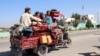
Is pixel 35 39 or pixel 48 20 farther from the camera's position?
pixel 48 20

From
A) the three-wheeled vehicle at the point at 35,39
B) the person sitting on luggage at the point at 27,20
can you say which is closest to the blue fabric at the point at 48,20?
the three-wheeled vehicle at the point at 35,39

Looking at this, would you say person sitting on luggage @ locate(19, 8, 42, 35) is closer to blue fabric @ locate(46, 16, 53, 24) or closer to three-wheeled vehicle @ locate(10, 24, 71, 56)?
three-wheeled vehicle @ locate(10, 24, 71, 56)

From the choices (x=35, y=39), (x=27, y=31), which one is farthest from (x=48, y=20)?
(x=27, y=31)

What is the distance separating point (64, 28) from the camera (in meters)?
14.7

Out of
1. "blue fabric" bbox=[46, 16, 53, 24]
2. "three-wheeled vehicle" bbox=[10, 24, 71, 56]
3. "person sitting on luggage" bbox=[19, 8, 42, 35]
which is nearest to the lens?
"three-wheeled vehicle" bbox=[10, 24, 71, 56]

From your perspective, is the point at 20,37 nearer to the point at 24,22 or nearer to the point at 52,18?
the point at 24,22

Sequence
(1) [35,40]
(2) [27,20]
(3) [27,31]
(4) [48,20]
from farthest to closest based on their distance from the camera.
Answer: (4) [48,20]
(2) [27,20]
(1) [35,40]
(3) [27,31]

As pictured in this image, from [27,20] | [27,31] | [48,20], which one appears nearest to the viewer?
[27,31]

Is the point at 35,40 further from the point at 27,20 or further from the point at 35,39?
the point at 27,20

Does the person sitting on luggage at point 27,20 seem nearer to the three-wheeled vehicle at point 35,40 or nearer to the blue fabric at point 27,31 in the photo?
the blue fabric at point 27,31

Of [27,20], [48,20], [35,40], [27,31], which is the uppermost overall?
[27,20]

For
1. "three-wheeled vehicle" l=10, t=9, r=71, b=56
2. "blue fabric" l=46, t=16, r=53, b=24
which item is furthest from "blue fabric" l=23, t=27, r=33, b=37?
"blue fabric" l=46, t=16, r=53, b=24

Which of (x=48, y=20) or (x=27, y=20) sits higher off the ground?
(x=27, y=20)

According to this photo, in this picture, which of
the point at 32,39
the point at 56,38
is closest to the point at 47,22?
the point at 56,38
